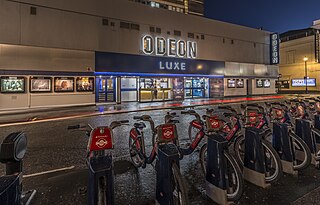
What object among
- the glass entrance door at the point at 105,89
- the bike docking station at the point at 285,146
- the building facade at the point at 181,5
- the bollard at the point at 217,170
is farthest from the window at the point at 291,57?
the bollard at the point at 217,170

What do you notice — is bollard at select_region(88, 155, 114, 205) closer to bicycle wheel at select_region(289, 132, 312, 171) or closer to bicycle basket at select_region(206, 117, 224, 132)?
bicycle basket at select_region(206, 117, 224, 132)

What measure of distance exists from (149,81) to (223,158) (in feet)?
59.2

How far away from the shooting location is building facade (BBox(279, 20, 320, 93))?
3497 centimetres

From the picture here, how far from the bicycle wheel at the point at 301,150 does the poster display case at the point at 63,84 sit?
15924 mm

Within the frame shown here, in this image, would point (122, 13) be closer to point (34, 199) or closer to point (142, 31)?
point (142, 31)

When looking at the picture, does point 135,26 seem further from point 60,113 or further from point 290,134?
point 290,134

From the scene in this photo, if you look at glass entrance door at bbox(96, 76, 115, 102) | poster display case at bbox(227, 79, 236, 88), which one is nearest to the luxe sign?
poster display case at bbox(227, 79, 236, 88)

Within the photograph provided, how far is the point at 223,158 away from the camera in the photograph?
2.82 metres

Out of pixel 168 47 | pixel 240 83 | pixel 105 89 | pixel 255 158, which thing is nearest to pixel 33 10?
pixel 105 89

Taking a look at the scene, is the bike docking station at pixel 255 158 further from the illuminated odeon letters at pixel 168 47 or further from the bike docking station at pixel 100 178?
the illuminated odeon letters at pixel 168 47

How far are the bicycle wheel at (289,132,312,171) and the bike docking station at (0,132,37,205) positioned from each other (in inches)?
167

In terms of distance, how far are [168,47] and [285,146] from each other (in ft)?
60.1

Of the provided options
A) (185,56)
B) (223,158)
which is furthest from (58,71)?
(223,158)

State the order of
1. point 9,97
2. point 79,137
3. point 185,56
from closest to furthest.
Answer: point 79,137 < point 9,97 < point 185,56
